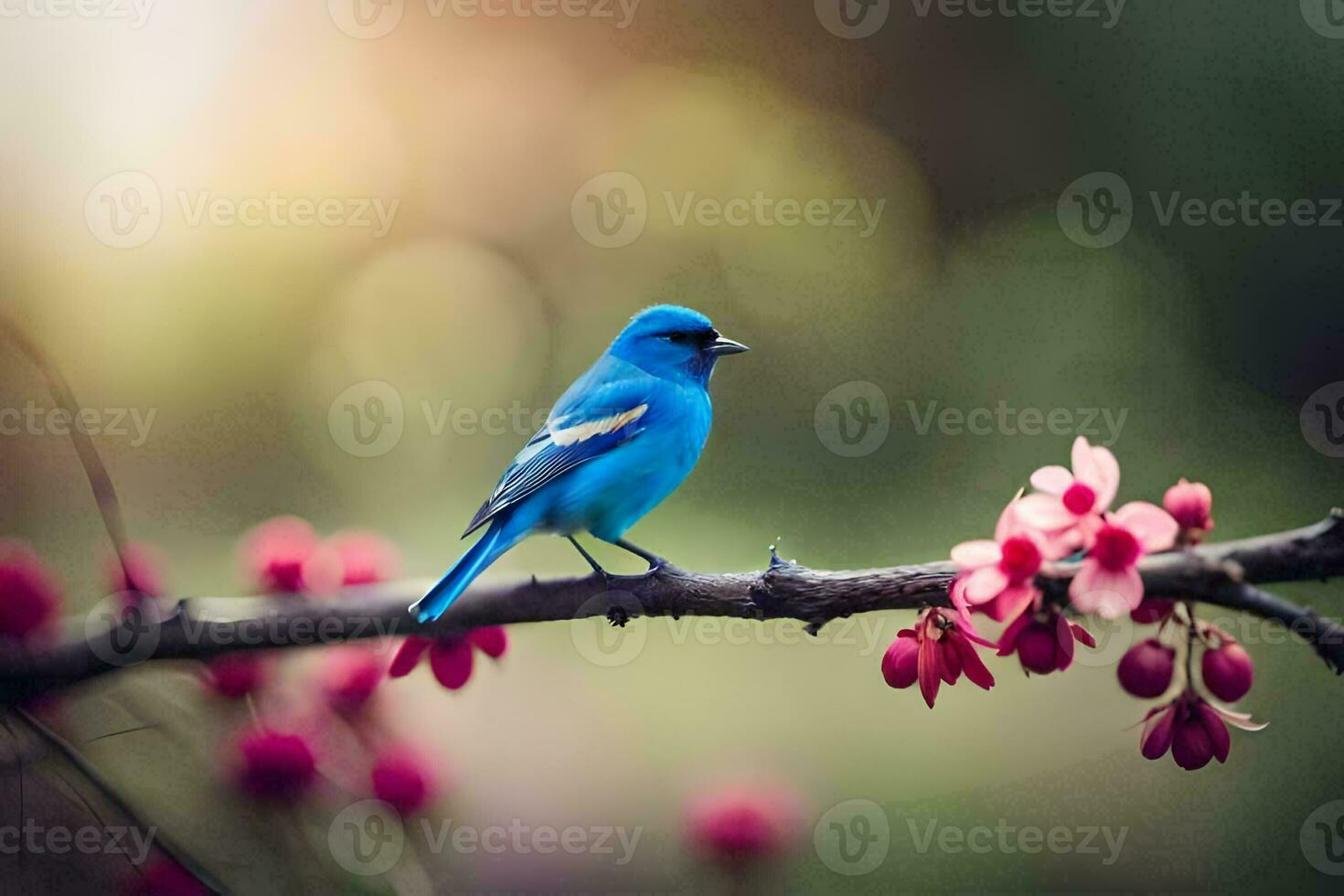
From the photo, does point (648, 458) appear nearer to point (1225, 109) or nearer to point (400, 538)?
point (400, 538)

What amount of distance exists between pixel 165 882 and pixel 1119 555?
27.0 inches

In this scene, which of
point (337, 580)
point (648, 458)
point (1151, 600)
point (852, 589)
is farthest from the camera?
point (648, 458)

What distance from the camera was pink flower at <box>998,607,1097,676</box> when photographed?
0.64m

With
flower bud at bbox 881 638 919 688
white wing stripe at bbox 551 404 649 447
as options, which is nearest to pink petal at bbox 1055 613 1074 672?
flower bud at bbox 881 638 919 688

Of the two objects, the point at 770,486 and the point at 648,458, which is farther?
the point at 770,486

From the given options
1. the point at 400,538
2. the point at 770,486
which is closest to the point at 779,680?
the point at 770,486

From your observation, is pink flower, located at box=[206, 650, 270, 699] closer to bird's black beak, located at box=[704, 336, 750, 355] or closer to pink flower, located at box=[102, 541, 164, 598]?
Answer: pink flower, located at box=[102, 541, 164, 598]

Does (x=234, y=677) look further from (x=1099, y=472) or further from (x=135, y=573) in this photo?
(x=1099, y=472)

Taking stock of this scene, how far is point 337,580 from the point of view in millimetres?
1070

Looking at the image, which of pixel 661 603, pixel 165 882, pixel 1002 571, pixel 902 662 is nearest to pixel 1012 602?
pixel 1002 571

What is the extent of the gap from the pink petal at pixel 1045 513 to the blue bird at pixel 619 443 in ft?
1.78

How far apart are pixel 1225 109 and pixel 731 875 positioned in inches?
63.9

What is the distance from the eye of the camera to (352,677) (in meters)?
1.06

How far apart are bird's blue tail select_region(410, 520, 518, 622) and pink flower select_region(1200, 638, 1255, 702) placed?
56 centimetres
